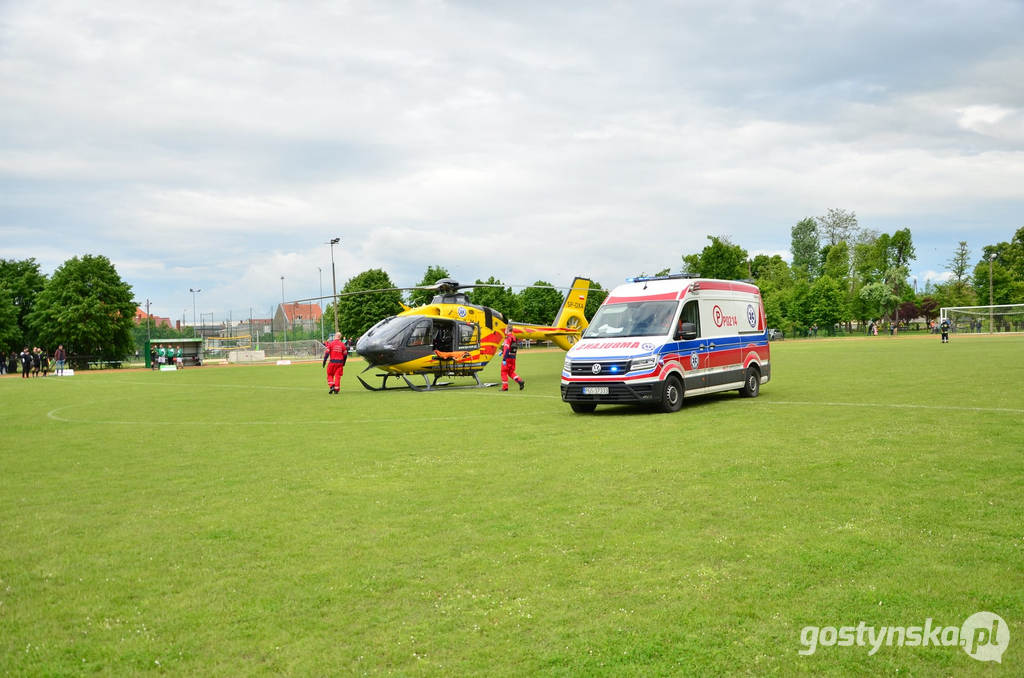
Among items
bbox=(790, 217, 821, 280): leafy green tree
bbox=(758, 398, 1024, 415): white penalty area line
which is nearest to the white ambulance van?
bbox=(758, 398, 1024, 415): white penalty area line

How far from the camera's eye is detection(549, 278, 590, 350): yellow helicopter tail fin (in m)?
31.5

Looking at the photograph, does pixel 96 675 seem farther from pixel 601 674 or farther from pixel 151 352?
pixel 151 352

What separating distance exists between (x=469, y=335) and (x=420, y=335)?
213 centimetres

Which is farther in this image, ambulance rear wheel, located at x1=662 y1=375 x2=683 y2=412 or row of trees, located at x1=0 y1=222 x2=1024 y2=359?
row of trees, located at x1=0 y1=222 x2=1024 y2=359

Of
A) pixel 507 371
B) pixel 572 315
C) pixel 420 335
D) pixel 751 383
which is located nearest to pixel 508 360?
pixel 507 371

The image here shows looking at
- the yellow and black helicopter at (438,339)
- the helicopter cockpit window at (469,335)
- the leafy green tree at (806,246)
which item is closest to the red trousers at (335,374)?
the yellow and black helicopter at (438,339)

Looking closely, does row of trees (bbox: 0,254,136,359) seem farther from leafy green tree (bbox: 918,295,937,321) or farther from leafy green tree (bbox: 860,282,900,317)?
leafy green tree (bbox: 918,295,937,321)

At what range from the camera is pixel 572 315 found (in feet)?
105

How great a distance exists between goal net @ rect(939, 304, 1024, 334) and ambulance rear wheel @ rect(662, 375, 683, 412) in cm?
6704

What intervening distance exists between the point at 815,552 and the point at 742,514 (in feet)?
4.18

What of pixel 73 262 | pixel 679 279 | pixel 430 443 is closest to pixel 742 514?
pixel 430 443

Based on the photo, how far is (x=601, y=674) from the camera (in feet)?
13.3

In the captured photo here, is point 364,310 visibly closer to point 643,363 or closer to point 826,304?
point 826,304

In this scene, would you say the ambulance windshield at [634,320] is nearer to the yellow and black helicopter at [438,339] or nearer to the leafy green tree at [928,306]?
the yellow and black helicopter at [438,339]
